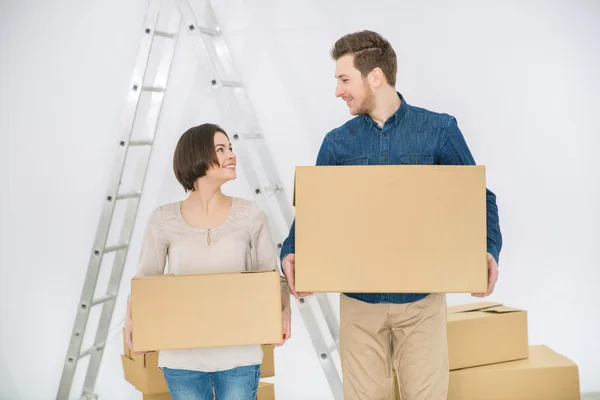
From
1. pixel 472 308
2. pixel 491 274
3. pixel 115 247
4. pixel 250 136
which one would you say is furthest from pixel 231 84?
pixel 491 274

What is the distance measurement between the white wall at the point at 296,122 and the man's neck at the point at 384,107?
47.9 inches

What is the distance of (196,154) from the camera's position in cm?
189

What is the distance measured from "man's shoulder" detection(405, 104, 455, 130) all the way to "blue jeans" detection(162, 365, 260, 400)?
84 cm

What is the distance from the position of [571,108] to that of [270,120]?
1.44 m

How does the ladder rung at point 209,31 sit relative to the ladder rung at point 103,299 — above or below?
above

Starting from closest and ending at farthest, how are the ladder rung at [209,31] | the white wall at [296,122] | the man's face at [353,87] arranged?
the man's face at [353,87] < the ladder rung at [209,31] < the white wall at [296,122]

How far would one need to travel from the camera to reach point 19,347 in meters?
3.32

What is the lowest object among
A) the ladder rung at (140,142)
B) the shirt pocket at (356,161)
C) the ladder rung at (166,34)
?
the shirt pocket at (356,161)

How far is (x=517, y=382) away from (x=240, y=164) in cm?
145

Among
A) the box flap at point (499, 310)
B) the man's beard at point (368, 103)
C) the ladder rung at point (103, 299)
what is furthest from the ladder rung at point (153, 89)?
the box flap at point (499, 310)

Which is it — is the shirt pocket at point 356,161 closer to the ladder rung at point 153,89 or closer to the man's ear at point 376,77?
the man's ear at point 376,77

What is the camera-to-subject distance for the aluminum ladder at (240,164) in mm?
2699

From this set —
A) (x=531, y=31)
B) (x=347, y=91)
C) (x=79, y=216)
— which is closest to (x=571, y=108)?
(x=531, y=31)

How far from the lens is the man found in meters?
1.78
